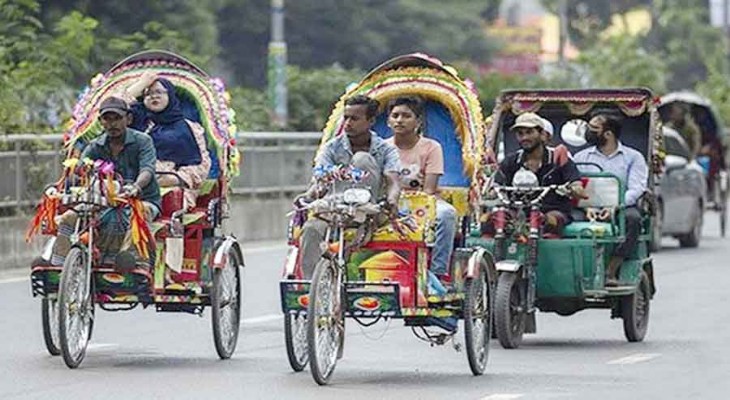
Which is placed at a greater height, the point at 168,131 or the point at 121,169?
the point at 168,131

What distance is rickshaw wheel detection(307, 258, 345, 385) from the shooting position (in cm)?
1308

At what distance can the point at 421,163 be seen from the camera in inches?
578

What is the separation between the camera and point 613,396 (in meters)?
13.3

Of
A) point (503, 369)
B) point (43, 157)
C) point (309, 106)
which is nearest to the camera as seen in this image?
point (503, 369)

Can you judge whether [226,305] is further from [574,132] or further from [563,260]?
[574,132]

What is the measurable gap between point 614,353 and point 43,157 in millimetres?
10124

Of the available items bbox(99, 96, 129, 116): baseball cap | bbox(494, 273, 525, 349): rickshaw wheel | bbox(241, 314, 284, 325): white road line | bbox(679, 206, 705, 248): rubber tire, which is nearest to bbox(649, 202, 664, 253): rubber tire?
bbox(679, 206, 705, 248): rubber tire

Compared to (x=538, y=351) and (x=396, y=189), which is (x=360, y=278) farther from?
(x=538, y=351)

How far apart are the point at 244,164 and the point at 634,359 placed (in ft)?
50.9

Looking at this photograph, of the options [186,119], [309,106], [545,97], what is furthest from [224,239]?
[309,106]

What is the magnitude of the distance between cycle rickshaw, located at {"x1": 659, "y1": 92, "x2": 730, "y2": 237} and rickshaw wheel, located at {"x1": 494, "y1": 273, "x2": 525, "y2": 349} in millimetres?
19244

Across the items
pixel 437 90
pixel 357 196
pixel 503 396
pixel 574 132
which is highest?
pixel 437 90

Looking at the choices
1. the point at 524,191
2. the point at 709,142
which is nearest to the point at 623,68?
the point at 709,142

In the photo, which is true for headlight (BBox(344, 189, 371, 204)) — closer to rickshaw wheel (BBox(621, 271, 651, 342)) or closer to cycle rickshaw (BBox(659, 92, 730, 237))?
rickshaw wheel (BBox(621, 271, 651, 342))
